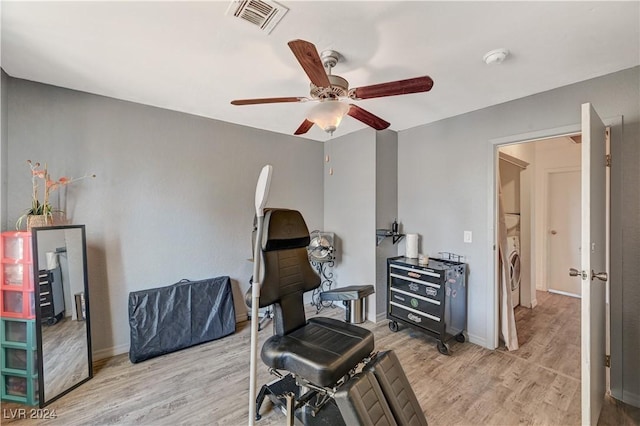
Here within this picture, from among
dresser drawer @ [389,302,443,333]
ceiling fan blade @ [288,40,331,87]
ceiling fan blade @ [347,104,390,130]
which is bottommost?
dresser drawer @ [389,302,443,333]

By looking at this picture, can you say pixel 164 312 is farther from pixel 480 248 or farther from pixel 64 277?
pixel 480 248

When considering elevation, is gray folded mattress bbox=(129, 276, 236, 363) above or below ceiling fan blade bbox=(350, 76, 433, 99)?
below

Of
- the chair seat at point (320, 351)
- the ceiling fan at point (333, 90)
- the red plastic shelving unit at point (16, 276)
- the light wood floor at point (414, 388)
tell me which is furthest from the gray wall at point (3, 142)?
the chair seat at point (320, 351)

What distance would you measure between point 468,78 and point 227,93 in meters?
2.02

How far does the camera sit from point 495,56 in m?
1.76

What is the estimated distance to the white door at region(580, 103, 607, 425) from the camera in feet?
4.80

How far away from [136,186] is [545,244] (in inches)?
235

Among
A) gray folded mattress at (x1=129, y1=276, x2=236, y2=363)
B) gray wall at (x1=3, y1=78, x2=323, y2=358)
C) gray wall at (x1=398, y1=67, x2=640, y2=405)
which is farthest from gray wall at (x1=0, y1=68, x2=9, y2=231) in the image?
gray wall at (x1=398, y1=67, x2=640, y2=405)

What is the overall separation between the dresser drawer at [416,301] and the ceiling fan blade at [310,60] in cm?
226

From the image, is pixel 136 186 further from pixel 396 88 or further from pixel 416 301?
pixel 416 301

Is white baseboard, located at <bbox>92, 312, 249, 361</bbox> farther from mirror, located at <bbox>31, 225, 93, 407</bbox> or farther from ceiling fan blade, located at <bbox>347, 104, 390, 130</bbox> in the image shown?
ceiling fan blade, located at <bbox>347, 104, 390, 130</bbox>

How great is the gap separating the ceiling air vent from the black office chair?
3.62 feet

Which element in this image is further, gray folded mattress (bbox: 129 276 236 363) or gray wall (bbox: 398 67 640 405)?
gray folded mattress (bbox: 129 276 236 363)

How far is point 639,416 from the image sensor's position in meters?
1.79
